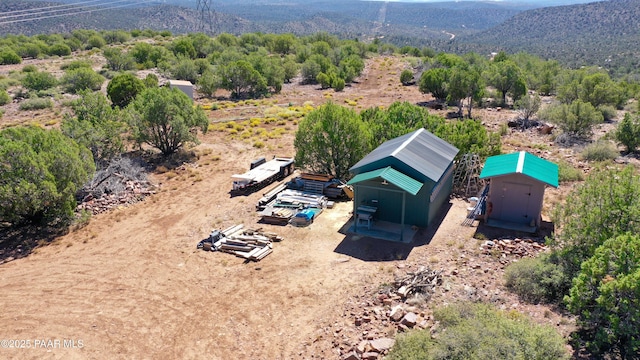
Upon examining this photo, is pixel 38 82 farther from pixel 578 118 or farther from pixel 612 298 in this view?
pixel 612 298

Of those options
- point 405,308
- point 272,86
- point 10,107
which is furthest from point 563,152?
point 10,107

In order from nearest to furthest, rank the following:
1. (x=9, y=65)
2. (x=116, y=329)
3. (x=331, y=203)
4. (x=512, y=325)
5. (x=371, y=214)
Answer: (x=512, y=325)
(x=116, y=329)
(x=371, y=214)
(x=331, y=203)
(x=9, y=65)

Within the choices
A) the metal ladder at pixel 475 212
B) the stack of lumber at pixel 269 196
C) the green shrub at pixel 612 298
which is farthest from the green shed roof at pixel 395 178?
the green shrub at pixel 612 298

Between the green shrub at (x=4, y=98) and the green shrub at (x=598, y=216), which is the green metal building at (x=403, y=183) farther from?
the green shrub at (x=4, y=98)

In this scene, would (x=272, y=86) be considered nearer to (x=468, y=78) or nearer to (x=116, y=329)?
(x=468, y=78)

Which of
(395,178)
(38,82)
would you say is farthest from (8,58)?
(395,178)

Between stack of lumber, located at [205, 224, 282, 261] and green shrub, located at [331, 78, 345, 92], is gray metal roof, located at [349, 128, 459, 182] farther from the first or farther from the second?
green shrub, located at [331, 78, 345, 92]
